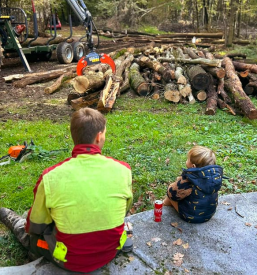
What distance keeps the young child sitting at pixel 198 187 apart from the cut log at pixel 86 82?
5.31 m

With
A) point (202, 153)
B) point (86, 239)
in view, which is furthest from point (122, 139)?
point (86, 239)

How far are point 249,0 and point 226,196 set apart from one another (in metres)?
25.4

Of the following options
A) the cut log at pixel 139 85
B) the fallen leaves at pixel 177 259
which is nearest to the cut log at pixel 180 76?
the cut log at pixel 139 85

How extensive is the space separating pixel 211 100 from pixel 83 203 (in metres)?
6.63

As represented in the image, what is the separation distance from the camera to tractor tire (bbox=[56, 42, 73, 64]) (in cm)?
1347

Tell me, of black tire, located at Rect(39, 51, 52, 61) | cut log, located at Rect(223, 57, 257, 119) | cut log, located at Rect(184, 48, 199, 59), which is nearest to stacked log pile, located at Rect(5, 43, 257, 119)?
cut log, located at Rect(223, 57, 257, 119)

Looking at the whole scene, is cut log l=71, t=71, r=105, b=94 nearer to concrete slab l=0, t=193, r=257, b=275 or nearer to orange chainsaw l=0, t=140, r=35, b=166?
orange chainsaw l=0, t=140, r=35, b=166

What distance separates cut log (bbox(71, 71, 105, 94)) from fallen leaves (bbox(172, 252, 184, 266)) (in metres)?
5.86

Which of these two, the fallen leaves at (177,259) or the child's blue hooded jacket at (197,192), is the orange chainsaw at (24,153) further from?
the fallen leaves at (177,259)

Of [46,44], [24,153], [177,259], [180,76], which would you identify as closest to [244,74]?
[180,76]

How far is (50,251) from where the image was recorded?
96.8 inches

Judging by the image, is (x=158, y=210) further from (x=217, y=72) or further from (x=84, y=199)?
(x=217, y=72)

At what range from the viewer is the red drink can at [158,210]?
327 centimetres

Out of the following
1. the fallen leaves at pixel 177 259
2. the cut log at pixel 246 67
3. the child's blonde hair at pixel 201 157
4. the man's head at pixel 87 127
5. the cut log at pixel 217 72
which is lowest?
the fallen leaves at pixel 177 259
